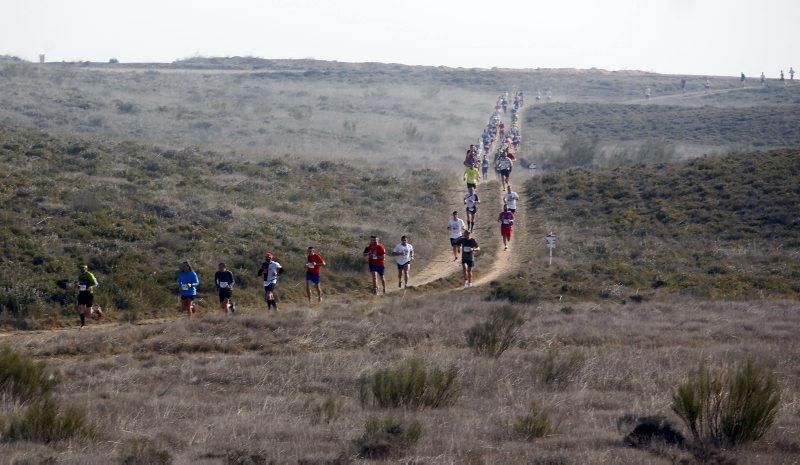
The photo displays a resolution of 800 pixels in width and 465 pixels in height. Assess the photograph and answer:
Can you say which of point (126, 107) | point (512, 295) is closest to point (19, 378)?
point (512, 295)

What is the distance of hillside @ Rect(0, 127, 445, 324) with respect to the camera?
21984 millimetres

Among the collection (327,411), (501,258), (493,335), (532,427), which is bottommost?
(501,258)

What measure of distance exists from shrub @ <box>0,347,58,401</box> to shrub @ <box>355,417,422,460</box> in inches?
171

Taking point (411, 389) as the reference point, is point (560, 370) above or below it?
below

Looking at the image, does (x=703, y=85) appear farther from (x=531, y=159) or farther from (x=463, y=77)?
(x=531, y=159)

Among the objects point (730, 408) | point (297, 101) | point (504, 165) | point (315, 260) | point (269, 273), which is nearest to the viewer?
point (730, 408)

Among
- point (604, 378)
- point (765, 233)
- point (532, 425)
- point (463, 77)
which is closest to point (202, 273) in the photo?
point (604, 378)

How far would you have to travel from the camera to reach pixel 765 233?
32.5 metres

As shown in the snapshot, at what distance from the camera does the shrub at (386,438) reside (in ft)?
29.1

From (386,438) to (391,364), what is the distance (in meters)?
4.56

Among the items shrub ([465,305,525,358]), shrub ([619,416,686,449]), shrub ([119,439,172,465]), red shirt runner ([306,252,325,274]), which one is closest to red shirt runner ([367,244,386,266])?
red shirt runner ([306,252,325,274])

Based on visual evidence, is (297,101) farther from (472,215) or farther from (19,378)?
(19,378)

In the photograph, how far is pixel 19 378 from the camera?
11.3 m

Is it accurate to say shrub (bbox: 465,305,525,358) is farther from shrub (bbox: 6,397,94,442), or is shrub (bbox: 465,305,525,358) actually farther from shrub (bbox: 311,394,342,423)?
shrub (bbox: 6,397,94,442)
